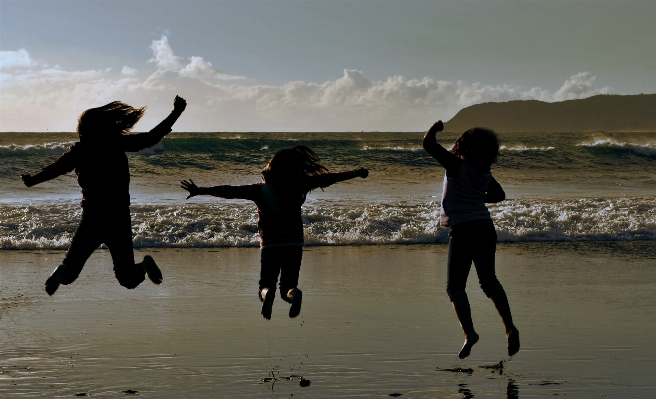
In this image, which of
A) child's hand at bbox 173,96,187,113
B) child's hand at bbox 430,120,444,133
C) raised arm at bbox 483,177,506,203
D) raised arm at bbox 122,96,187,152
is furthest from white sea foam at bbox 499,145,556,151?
child's hand at bbox 430,120,444,133

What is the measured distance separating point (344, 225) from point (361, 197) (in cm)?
716

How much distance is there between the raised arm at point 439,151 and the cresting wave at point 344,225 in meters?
7.29

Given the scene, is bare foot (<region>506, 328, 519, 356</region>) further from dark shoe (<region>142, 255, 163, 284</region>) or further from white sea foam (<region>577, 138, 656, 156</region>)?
white sea foam (<region>577, 138, 656, 156</region>)

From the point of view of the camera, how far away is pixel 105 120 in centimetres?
612

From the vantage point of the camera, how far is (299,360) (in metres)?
5.81

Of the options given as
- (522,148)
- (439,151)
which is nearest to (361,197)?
(439,151)

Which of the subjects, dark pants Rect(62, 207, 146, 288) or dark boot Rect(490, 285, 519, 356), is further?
dark pants Rect(62, 207, 146, 288)

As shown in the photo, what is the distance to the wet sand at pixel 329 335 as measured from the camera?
5195 mm

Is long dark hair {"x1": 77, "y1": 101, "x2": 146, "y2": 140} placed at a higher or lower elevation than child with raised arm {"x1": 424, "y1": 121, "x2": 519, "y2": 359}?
higher

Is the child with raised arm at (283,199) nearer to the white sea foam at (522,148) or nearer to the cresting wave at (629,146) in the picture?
the white sea foam at (522,148)

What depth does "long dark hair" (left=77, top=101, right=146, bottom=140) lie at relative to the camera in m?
6.09

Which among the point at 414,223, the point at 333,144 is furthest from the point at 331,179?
the point at 333,144

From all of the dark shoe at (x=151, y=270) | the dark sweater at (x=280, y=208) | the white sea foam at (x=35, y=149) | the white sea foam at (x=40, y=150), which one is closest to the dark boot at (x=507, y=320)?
the dark sweater at (x=280, y=208)

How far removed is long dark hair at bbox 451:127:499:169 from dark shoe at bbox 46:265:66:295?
292cm
